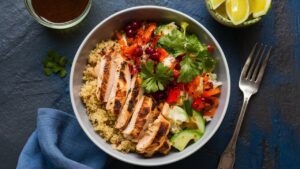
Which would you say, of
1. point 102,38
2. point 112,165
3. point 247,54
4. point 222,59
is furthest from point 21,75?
point 247,54

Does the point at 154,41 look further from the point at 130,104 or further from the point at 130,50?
the point at 130,104

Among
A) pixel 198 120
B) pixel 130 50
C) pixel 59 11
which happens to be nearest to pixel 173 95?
pixel 198 120

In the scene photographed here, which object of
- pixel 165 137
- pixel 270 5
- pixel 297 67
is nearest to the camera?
pixel 165 137

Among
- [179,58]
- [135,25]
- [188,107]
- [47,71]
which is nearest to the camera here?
[188,107]

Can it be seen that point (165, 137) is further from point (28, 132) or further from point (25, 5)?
point (25, 5)

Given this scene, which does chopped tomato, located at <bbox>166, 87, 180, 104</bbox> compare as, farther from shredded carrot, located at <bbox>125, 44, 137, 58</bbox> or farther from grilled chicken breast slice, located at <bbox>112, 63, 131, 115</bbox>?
shredded carrot, located at <bbox>125, 44, 137, 58</bbox>

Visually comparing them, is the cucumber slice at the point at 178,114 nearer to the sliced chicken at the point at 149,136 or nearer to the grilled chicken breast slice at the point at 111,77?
the sliced chicken at the point at 149,136
